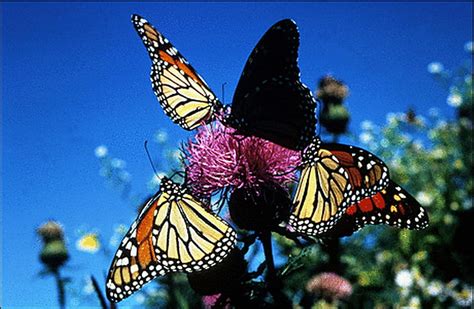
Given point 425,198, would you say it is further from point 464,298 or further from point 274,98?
point 274,98

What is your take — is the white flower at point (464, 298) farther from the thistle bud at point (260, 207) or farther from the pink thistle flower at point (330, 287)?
the thistle bud at point (260, 207)

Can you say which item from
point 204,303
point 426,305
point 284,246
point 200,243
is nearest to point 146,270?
point 200,243

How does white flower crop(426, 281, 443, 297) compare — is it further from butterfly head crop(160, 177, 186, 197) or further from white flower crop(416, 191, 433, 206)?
butterfly head crop(160, 177, 186, 197)

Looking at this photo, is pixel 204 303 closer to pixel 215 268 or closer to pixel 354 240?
pixel 215 268

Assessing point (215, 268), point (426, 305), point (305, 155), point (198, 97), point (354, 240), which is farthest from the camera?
point (354, 240)

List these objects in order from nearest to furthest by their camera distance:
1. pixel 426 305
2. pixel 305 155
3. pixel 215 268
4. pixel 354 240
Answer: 1. pixel 215 268
2. pixel 305 155
3. pixel 426 305
4. pixel 354 240

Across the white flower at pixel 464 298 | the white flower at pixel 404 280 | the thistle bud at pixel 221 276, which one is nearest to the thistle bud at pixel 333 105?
the white flower at pixel 404 280
